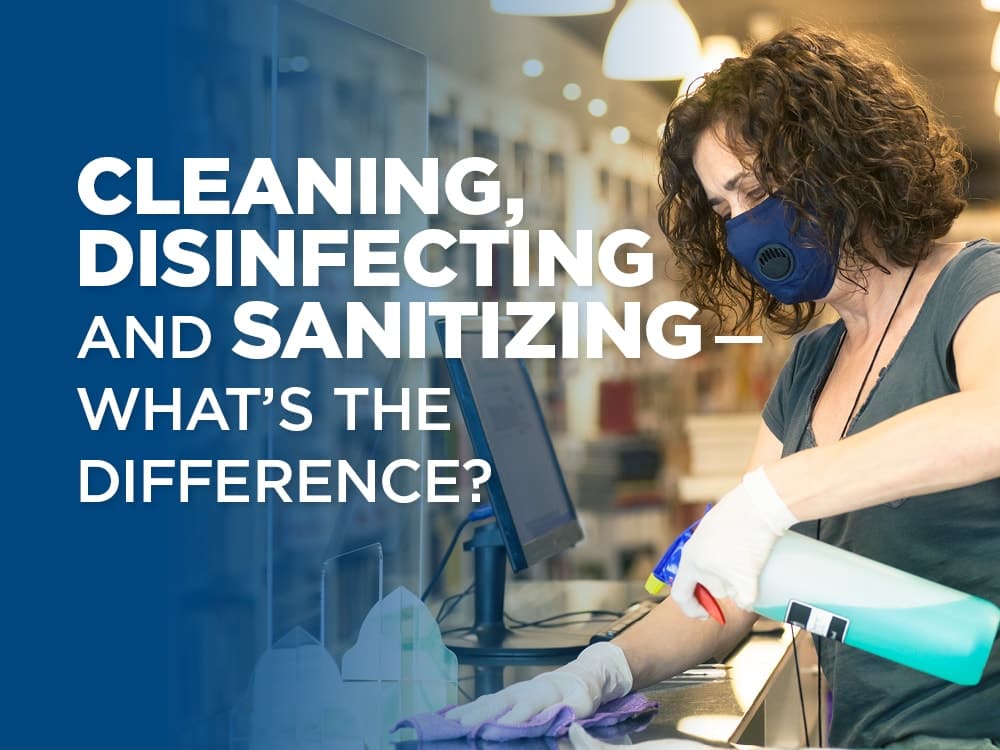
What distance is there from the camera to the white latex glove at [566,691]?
1337mm

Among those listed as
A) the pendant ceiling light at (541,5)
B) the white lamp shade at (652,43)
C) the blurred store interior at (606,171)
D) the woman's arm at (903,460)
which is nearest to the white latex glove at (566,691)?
the woman's arm at (903,460)

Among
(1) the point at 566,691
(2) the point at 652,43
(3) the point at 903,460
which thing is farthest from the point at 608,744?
(2) the point at 652,43

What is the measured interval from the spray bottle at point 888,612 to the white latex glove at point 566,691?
29 cm

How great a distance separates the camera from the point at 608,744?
1.30 metres

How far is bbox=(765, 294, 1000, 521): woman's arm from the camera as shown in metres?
1.22

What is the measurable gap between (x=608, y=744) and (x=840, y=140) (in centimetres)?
76

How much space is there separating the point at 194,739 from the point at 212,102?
935mm

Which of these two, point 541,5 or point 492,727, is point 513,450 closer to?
point 492,727

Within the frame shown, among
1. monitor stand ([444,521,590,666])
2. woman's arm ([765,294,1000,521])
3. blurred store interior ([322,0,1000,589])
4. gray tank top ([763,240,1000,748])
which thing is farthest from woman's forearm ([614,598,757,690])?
blurred store interior ([322,0,1000,589])

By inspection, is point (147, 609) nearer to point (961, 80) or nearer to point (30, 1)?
point (30, 1)

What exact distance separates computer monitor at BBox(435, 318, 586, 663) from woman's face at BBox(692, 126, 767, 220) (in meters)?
0.56

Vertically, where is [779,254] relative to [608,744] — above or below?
above

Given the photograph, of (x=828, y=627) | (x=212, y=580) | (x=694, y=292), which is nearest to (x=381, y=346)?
(x=212, y=580)

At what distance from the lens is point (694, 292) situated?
190 cm
